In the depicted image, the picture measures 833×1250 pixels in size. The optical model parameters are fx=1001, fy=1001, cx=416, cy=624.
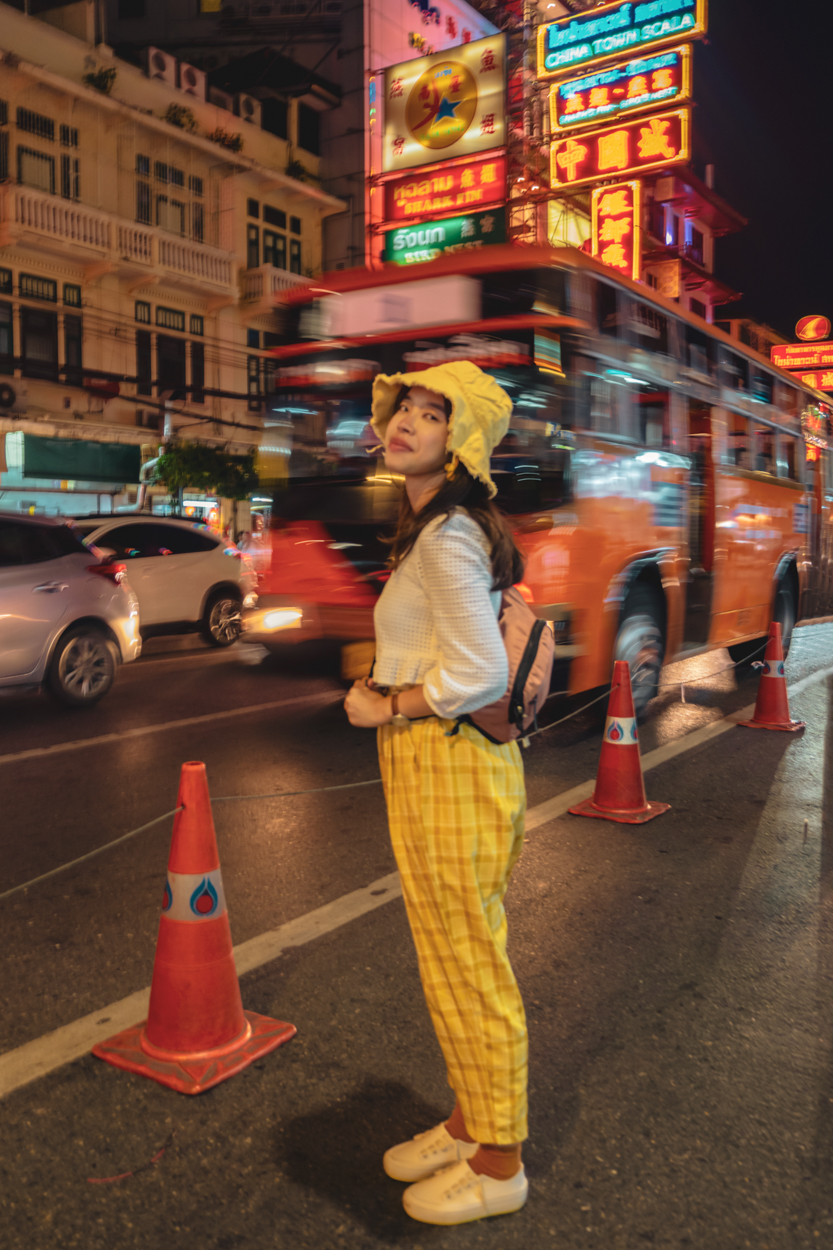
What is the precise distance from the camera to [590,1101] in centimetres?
271

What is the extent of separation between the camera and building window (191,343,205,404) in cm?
2697

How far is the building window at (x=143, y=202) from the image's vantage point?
25578mm

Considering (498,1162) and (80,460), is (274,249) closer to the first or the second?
(80,460)

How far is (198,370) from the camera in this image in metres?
27.2

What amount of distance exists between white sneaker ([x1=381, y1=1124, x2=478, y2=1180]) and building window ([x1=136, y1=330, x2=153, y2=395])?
24843 millimetres

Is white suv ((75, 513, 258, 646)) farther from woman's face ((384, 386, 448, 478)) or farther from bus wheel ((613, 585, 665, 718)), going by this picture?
woman's face ((384, 386, 448, 478))

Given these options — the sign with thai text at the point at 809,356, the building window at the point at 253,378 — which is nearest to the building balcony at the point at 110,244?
the building window at the point at 253,378

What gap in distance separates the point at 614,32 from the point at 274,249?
43.2 ft

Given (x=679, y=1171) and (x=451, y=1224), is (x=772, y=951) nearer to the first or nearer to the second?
(x=679, y=1171)

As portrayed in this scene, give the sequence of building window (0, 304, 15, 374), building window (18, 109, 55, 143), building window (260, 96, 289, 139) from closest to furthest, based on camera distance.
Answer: building window (0, 304, 15, 374) < building window (18, 109, 55, 143) < building window (260, 96, 289, 139)

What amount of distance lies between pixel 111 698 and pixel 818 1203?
7.83 m

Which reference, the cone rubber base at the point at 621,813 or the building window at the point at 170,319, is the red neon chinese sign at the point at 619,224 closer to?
the building window at the point at 170,319

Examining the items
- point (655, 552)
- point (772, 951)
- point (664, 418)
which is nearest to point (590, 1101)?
point (772, 951)

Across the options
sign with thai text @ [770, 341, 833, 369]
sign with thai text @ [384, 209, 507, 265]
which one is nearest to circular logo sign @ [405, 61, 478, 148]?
sign with thai text @ [384, 209, 507, 265]
